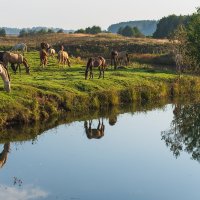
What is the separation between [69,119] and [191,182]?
37.9ft

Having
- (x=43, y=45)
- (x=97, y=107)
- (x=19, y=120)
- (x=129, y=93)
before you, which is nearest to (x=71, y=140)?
(x=19, y=120)

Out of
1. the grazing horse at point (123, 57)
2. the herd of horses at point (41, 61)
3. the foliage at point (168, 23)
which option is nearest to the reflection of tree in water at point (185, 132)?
the herd of horses at point (41, 61)

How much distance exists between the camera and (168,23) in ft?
400

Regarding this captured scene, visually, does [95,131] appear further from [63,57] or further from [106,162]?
[63,57]

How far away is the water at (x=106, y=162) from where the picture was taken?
16.8 meters

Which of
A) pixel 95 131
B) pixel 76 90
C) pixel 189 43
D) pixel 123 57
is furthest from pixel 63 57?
pixel 95 131

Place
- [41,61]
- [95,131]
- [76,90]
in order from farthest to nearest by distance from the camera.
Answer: [41,61] → [76,90] → [95,131]

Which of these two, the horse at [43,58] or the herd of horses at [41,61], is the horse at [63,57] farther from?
the horse at [43,58]

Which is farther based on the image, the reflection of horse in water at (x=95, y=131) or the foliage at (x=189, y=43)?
the foliage at (x=189, y=43)

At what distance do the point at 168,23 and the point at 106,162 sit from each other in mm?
105216

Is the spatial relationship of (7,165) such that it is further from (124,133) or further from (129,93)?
(129,93)

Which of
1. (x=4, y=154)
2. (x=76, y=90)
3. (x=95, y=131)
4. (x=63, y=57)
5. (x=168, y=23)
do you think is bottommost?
(x=95, y=131)

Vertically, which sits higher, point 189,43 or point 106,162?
point 189,43

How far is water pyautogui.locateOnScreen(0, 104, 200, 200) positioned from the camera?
1675cm
